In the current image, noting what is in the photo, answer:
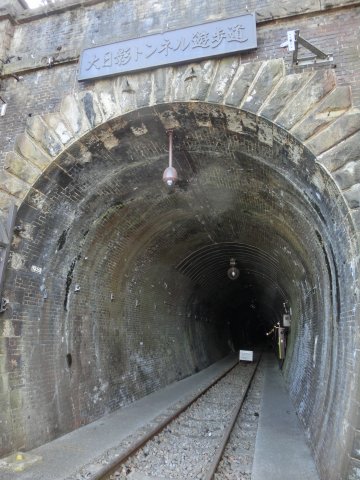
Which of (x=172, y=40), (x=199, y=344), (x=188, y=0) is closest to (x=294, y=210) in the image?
(x=172, y=40)

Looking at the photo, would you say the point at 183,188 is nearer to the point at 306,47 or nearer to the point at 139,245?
the point at 139,245

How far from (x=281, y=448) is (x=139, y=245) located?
5.14m

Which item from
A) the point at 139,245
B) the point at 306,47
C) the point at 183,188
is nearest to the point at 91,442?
the point at 139,245

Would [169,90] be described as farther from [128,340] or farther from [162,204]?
[128,340]

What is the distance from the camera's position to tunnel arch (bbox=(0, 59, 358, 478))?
5199 mm

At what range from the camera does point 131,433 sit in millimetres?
6875

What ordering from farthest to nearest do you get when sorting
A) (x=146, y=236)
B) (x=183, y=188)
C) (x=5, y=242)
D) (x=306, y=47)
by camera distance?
(x=146, y=236), (x=183, y=188), (x=5, y=242), (x=306, y=47)

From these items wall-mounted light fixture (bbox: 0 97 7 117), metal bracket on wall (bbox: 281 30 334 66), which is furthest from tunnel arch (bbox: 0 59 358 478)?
wall-mounted light fixture (bbox: 0 97 7 117)

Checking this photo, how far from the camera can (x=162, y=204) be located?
27.6 feet

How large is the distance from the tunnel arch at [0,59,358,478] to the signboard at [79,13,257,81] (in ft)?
2.66

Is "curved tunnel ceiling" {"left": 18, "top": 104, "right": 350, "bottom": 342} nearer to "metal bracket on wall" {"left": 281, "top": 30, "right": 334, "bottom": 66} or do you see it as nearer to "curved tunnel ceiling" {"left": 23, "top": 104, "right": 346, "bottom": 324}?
"curved tunnel ceiling" {"left": 23, "top": 104, "right": 346, "bottom": 324}

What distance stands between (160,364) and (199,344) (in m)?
5.82

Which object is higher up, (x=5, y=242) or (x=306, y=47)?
(x=306, y=47)

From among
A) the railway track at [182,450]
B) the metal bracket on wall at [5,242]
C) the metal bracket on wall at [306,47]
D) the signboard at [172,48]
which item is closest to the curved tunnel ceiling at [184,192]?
the metal bracket on wall at [5,242]
